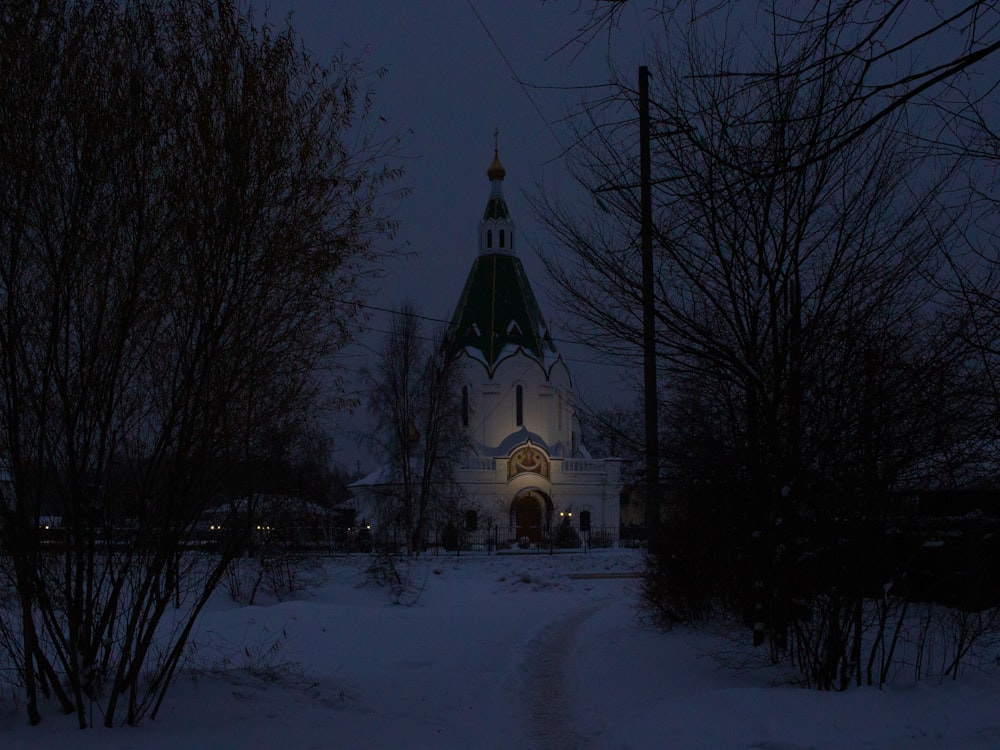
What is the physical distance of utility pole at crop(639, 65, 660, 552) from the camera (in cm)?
827

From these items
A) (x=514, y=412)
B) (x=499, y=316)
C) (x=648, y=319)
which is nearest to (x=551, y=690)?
(x=648, y=319)

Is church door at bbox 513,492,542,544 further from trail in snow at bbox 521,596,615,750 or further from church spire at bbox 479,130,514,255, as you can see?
trail in snow at bbox 521,596,615,750

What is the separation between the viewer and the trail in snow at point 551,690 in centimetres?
736

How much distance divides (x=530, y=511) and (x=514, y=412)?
549cm

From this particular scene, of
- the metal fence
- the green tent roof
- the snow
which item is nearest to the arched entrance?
the metal fence

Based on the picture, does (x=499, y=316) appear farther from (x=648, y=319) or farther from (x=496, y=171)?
(x=648, y=319)

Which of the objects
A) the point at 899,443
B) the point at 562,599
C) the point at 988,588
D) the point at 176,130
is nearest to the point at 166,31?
the point at 176,130

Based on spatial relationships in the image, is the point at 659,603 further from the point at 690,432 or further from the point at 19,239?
the point at 19,239

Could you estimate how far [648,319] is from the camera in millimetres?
8734

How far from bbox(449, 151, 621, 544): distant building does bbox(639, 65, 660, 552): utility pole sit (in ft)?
119

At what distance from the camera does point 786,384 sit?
8031 mm

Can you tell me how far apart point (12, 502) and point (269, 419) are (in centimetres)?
180

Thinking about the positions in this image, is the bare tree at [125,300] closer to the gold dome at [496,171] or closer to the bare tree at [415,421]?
the bare tree at [415,421]

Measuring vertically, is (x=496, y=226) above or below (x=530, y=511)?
above
